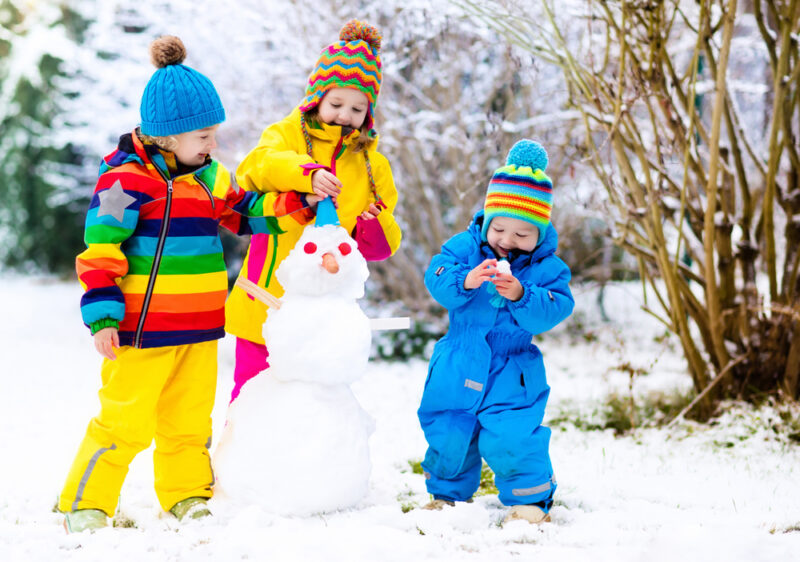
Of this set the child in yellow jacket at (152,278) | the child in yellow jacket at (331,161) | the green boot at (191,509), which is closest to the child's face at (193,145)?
the child in yellow jacket at (152,278)

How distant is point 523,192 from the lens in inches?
96.2

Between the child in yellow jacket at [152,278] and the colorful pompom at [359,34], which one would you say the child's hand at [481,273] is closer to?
the child in yellow jacket at [152,278]

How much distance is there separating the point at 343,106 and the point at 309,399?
1.02m

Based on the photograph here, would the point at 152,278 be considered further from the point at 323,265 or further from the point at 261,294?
the point at 323,265

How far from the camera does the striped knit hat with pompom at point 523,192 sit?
244 centimetres

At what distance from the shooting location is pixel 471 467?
2605 millimetres

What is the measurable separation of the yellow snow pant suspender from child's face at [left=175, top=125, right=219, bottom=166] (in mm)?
618

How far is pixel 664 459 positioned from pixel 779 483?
0.47 m

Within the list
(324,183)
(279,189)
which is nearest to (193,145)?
(279,189)

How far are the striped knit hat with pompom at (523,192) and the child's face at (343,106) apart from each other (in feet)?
1.79

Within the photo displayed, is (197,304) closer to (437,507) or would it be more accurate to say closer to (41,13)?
(437,507)

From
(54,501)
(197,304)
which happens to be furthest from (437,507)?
(54,501)

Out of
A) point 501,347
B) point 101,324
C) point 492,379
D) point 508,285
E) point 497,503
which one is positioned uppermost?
point 508,285

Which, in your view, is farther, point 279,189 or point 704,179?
point 704,179
